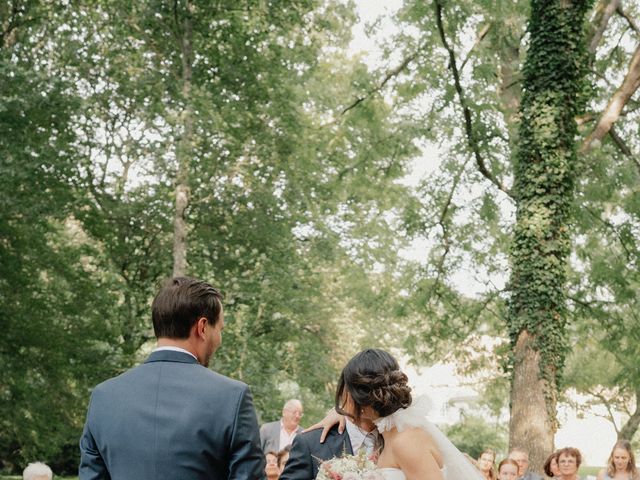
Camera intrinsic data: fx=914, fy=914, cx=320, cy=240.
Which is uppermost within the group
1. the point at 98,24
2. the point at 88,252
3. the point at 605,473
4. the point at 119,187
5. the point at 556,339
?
the point at 98,24

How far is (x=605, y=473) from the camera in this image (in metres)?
9.70

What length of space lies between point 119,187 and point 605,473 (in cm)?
1408

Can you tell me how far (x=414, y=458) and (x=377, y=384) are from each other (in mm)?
377

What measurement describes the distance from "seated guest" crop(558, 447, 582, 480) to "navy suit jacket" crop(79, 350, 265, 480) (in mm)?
7211

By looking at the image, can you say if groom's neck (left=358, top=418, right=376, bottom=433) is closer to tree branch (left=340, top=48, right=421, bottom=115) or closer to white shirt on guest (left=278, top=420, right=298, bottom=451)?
white shirt on guest (left=278, top=420, right=298, bottom=451)

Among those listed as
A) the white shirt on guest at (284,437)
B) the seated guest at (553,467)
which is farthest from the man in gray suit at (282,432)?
the seated guest at (553,467)

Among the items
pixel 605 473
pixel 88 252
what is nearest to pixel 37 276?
pixel 88 252

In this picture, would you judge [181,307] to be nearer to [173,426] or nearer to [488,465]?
[173,426]

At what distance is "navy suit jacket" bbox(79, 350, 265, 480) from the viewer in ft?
9.45

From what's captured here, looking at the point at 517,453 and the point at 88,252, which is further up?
the point at 88,252

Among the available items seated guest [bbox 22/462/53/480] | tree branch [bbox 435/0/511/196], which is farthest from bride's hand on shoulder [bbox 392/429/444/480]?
tree branch [bbox 435/0/511/196]

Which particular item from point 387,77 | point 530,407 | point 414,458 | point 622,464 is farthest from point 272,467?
point 387,77

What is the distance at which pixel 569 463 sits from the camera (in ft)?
30.9

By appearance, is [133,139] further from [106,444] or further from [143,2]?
[106,444]
